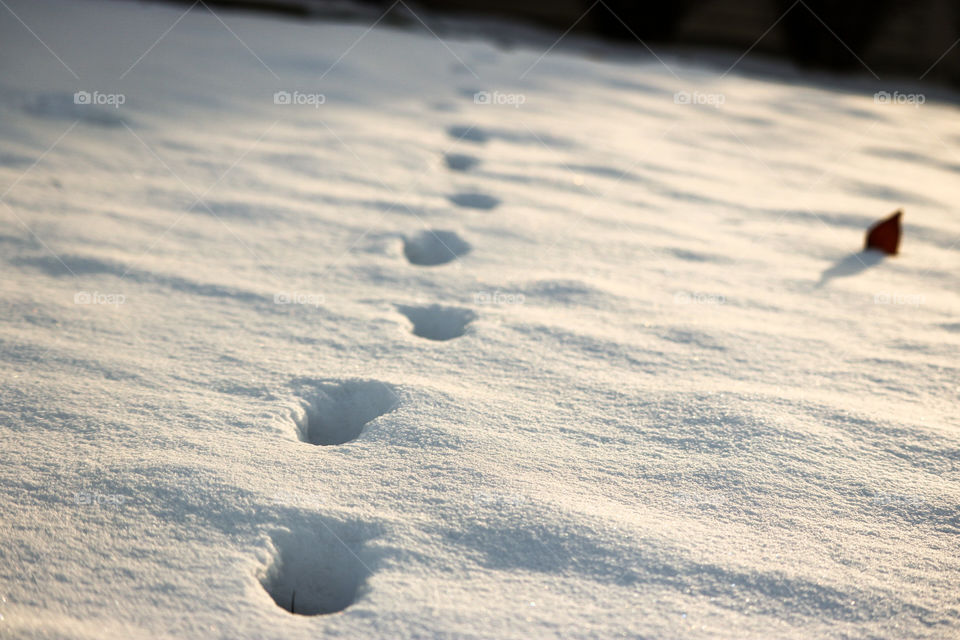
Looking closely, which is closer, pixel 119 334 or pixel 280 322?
pixel 119 334

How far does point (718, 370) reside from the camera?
184 cm

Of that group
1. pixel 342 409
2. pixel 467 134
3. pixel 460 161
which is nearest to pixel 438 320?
pixel 342 409

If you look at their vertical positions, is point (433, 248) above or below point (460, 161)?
below

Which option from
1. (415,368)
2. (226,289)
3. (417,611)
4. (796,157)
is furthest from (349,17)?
(417,611)

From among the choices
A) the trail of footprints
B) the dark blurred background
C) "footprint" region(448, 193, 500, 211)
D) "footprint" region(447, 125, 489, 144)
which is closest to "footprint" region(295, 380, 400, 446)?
the trail of footprints

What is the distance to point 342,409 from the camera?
1.65 meters

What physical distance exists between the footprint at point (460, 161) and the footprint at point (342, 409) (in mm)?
1648

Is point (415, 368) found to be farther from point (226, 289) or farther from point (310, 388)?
point (226, 289)

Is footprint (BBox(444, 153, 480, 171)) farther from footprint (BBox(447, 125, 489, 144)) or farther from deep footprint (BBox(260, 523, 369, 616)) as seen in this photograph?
deep footprint (BBox(260, 523, 369, 616))

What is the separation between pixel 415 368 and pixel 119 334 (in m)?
0.74

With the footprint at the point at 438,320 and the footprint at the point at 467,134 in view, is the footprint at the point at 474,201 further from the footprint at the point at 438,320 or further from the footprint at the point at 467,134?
the footprint at the point at 438,320

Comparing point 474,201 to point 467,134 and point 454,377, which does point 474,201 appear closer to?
point 467,134

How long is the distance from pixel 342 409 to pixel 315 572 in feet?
1.52

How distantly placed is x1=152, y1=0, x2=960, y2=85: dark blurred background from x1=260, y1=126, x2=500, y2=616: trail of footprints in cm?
374
